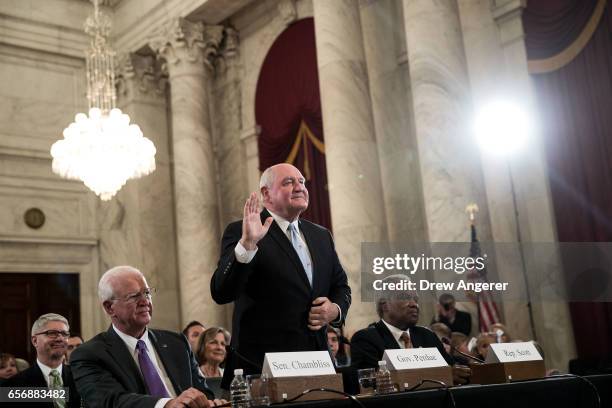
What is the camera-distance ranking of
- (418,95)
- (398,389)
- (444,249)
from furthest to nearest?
(418,95), (444,249), (398,389)

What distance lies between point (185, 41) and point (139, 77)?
169 cm

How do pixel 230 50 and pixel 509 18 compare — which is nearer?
pixel 509 18

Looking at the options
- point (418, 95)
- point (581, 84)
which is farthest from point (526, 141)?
point (418, 95)

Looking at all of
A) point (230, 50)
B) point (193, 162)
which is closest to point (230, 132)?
point (193, 162)

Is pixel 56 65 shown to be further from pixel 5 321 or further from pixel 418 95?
A: pixel 418 95

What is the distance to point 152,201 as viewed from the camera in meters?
13.5

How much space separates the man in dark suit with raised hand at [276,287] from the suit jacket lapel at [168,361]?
0.26 m

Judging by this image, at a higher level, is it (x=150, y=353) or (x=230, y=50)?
(x=230, y=50)

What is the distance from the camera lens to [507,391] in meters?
3.16

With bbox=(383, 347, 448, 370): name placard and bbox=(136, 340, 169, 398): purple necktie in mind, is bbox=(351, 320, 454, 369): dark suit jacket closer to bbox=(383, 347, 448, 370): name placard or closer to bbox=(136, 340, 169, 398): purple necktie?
bbox=(383, 347, 448, 370): name placard

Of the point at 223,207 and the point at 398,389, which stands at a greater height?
the point at 223,207

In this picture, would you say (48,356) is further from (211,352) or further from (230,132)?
(230,132)

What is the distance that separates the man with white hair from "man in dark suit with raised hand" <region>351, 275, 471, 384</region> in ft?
3.68

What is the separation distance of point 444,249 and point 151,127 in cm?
750
